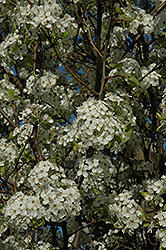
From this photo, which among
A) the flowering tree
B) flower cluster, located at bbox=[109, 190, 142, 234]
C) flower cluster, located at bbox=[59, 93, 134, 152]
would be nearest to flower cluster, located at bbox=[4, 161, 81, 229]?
the flowering tree

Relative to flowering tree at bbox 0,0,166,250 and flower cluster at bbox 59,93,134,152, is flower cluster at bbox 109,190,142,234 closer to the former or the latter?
flowering tree at bbox 0,0,166,250

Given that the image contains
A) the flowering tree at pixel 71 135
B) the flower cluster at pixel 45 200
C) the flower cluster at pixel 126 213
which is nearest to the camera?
the flower cluster at pixel 45 200

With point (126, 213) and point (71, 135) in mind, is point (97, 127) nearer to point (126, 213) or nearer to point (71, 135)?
point (71, 135)

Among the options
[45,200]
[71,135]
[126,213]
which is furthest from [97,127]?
[126,213]

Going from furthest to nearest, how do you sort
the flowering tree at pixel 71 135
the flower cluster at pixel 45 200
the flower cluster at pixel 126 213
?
the flower cluster at pixel 126 213
the flowering tree at pixel 71 135
the flower cluster at pixel 45 200

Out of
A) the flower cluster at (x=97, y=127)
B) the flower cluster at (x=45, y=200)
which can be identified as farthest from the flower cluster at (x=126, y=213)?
the flower cluster at (x=97, y=127)

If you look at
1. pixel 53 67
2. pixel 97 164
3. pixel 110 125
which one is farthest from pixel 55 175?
pixel 53 67

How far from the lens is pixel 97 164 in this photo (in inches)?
139

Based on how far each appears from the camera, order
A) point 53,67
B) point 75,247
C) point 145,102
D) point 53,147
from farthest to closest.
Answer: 1. point 53,67
2. point 145,102
3. point 53,147
4. point 75,247

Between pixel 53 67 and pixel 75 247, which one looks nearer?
pixel 75 247

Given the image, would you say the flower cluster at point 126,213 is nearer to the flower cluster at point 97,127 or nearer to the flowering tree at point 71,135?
the flowering tree at point 71,135

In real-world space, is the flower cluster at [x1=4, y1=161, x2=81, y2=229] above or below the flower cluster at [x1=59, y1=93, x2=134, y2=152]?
below

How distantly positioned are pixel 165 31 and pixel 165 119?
3.56 ft

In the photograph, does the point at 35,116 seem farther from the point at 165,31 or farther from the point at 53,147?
the point at 165,31
